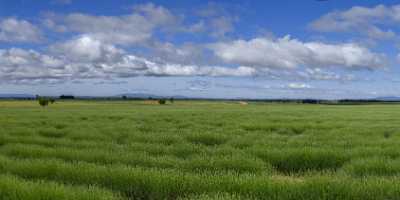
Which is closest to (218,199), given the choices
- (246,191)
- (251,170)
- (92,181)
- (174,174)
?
(246,191)

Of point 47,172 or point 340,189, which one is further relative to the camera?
point 47,172

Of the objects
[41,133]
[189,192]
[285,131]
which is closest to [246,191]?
[189,192]

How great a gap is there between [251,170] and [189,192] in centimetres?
275

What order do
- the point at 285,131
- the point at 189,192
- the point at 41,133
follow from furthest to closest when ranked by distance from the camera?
the point at 285,131 → the point at 41,133 → the point at 189,192

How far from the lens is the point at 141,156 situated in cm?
1132

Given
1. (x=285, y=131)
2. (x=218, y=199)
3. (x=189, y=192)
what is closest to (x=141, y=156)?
(x=189, y=192)

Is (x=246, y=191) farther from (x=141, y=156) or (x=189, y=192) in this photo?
(x=141, y=156)

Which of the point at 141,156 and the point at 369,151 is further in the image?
the point at 369,151

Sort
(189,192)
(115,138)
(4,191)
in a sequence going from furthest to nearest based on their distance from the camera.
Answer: (115,138)
(189,192)
(4,191)

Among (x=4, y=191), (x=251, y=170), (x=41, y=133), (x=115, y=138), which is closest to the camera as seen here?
(x=4, y=191)

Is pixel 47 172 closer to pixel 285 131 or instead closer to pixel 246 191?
pixel 246 191

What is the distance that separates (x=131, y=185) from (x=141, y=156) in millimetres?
3197

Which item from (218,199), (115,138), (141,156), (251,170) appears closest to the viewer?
(218,199)

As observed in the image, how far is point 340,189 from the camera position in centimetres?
743
